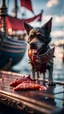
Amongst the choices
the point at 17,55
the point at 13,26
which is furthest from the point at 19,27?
the point at 17,55

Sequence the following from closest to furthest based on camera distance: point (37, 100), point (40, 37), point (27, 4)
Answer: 1. point (37, 100)
2. point (40, 37)
3. point (27, 4)

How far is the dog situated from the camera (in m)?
4.11

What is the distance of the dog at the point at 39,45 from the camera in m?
4.11

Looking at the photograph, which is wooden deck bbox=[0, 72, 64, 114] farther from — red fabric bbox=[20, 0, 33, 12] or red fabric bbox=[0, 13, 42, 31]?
red fabric bbox=[20, 0, 33, 12]

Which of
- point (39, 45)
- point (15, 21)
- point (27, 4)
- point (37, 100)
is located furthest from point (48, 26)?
point (27, 4)

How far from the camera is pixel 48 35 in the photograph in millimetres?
4227

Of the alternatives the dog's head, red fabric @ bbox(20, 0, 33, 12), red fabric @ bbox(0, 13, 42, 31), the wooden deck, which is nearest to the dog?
the dog's head

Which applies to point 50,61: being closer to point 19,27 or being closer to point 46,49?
point 46,49

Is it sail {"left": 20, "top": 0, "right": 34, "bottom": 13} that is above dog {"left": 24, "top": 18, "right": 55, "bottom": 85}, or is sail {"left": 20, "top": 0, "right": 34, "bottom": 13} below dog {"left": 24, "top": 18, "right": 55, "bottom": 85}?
above

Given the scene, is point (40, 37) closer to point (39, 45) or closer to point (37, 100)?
point (39, 45)

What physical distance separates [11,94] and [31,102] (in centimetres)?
52

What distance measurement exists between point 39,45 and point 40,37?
13cm

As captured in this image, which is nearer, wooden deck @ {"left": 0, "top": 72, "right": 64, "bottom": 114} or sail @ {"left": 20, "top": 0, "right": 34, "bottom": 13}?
wooden deck @ {"left": 0, "top": 72, "right": 64, "bottom": 114}

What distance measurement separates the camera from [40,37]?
4.12 metres
